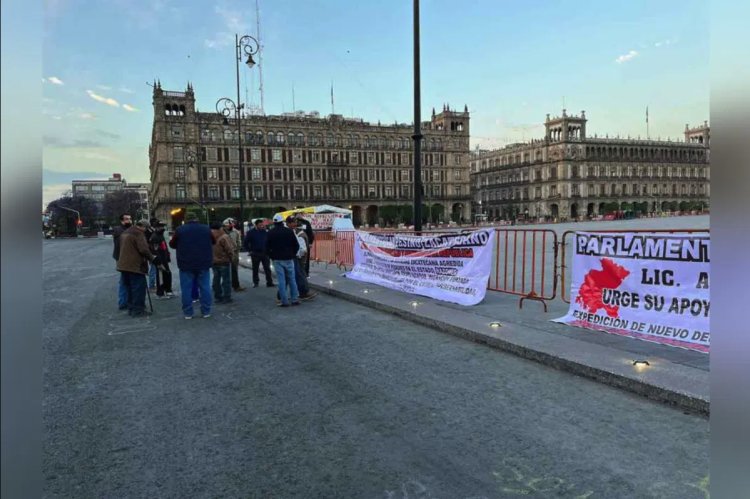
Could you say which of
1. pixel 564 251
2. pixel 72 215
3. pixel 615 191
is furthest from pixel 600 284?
pixel 615 191

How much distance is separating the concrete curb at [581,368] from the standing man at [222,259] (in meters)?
4.45

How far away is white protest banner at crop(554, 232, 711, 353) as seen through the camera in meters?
5.73

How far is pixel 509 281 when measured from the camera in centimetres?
1173

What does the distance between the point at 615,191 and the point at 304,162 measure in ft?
261

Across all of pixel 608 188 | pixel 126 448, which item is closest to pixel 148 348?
pixel 126 448

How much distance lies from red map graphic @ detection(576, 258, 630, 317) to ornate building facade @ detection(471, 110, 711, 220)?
383 feet

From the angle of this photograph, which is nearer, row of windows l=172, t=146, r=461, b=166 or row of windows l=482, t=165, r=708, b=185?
row of windows l=172, t=146, r=461, b=166

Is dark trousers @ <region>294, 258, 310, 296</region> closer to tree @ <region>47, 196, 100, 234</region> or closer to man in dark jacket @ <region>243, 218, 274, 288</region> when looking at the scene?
man in dark jacket @ <region>243, 218, 274, 288</region>

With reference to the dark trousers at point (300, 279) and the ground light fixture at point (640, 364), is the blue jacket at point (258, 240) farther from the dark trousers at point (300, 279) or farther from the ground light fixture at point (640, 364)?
the ground light fixture at point (640, 364)

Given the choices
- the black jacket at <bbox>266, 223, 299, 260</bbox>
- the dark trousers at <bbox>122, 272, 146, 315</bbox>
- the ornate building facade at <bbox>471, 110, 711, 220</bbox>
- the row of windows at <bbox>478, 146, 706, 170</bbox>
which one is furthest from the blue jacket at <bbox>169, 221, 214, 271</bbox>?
the row of windows at <bbox>478, 146, 706, 170</bbox>

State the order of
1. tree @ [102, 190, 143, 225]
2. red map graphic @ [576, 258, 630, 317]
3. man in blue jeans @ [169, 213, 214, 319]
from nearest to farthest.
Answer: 1. red map graphic @ [576, 258, 630, 317]
2. man in blue jeans @ [169, 213, 214, 319]
3. tree @ [102, 190, 143, 225]

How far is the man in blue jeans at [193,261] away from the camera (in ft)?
29.7

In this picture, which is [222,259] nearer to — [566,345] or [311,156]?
[566,345]

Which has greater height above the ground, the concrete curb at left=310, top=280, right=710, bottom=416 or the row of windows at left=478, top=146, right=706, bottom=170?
the row of windows at left=478, top=146, right=706, bottom=170
